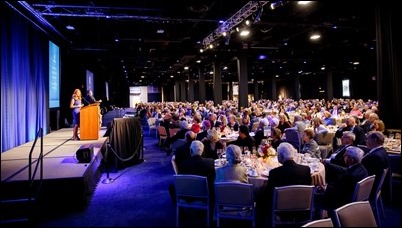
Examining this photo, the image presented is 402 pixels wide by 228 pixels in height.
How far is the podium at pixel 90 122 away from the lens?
859cm

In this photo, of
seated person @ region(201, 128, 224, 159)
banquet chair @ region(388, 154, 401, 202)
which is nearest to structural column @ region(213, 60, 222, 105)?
seated person @ region(201, 128, 224, 159)

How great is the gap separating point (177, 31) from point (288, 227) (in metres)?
12.5

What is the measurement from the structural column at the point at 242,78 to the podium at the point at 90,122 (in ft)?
32.5

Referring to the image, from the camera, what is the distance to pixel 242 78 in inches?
674

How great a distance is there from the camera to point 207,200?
13.7 feet

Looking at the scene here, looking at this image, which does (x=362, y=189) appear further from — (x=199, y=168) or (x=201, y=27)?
(x=201, y=27)

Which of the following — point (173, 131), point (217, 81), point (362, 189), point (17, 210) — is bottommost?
point (17, 210)

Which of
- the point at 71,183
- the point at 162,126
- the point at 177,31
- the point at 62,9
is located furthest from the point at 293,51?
the point at 71,183

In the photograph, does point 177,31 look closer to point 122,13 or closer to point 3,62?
point 122,13

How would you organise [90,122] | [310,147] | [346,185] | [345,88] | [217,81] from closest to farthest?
[346,185] → [310,147] → [90,122] → [217,81] → [345,88]

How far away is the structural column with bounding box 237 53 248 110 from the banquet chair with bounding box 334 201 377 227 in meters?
14.5

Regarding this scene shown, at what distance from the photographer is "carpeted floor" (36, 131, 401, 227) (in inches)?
185

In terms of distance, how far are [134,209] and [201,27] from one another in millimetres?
10523

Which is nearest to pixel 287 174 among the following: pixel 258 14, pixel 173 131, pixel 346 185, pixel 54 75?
pixel 346 185
